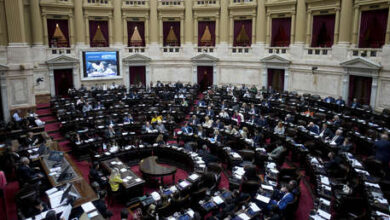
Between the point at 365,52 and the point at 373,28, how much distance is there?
6.86ft

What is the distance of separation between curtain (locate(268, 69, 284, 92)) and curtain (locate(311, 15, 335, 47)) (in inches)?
146

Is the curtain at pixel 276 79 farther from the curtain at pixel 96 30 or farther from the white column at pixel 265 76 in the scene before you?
the curtain at pixel 96 30

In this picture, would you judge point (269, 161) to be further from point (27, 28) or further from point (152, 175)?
point (27, 28)

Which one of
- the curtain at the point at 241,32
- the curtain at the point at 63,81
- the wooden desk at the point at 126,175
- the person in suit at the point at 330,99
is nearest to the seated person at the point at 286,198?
the wooden desk at the point at 126,175

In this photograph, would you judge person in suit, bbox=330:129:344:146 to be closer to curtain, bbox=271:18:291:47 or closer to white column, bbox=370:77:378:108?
white column, bbox=370:77:378:108

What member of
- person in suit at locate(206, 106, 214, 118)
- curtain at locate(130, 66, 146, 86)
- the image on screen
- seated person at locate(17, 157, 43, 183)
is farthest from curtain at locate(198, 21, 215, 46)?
seated person at locate(17, 157, 43, 183)

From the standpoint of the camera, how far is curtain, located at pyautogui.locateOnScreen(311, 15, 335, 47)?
79.6 ft

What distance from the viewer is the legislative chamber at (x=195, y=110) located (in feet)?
33.7

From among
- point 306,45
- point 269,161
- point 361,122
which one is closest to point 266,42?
point 306,45

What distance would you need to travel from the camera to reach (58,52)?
87.8 ft

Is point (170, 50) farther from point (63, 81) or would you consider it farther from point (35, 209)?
point (35, 209)

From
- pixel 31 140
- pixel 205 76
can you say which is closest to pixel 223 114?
pixel 31 140

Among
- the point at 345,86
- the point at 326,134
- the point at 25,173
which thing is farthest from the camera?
the point at 345,86

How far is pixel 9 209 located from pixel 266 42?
23.9 m
